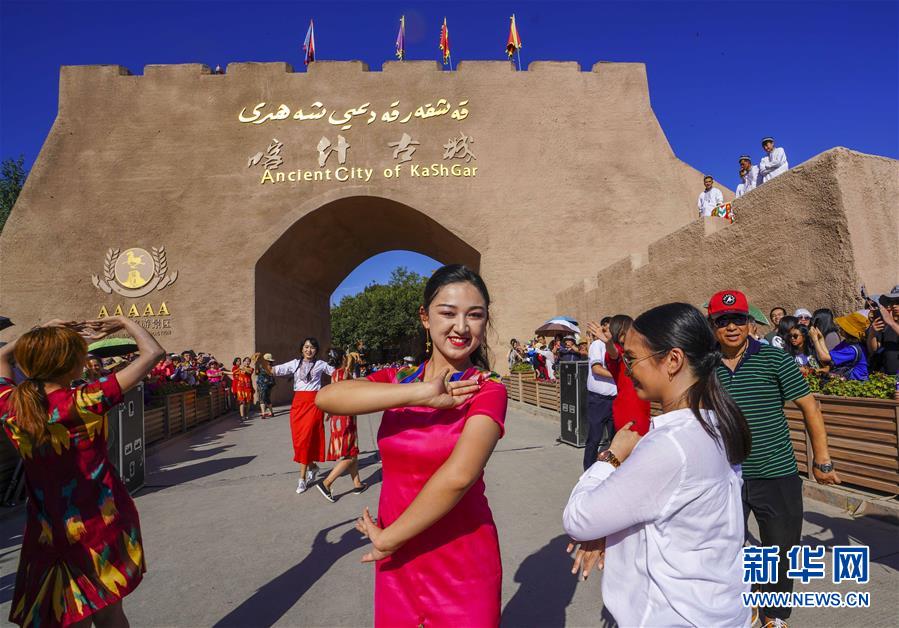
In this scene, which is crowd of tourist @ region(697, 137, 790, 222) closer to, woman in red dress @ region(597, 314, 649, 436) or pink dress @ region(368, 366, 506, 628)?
woman in red dress @ region(597, 314, 649, 436)

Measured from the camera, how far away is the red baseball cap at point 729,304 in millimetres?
3052

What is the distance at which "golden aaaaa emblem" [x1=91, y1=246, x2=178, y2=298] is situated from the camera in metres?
18.6

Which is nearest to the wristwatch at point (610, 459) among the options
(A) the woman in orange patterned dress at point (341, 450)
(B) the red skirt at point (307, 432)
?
(A) the woman in orange patterned dress at point (341, 450)

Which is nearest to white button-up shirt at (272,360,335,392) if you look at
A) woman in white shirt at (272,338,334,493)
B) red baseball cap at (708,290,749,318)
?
woman in white shirt at (272,338,334,493)

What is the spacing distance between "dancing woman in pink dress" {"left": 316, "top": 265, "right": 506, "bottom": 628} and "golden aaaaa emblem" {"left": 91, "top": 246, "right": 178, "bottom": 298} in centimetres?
1942

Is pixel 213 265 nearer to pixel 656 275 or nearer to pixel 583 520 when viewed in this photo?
pixel 656 275

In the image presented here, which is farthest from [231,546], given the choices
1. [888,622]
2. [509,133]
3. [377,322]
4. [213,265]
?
[377,322]

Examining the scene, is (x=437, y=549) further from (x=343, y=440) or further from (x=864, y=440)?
(x=864, y=440)

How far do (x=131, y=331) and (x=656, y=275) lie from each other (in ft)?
39.4

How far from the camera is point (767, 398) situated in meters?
2.93

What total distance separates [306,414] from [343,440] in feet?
2.63

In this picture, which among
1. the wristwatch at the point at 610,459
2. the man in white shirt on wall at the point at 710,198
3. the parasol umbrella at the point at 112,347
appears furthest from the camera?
the man in white shirt on wall at the point at 710,198

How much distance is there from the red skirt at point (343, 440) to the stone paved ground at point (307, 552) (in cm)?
52

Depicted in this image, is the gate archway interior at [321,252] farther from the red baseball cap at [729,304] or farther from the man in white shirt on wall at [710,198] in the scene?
the red baseball cap at [729,304]
